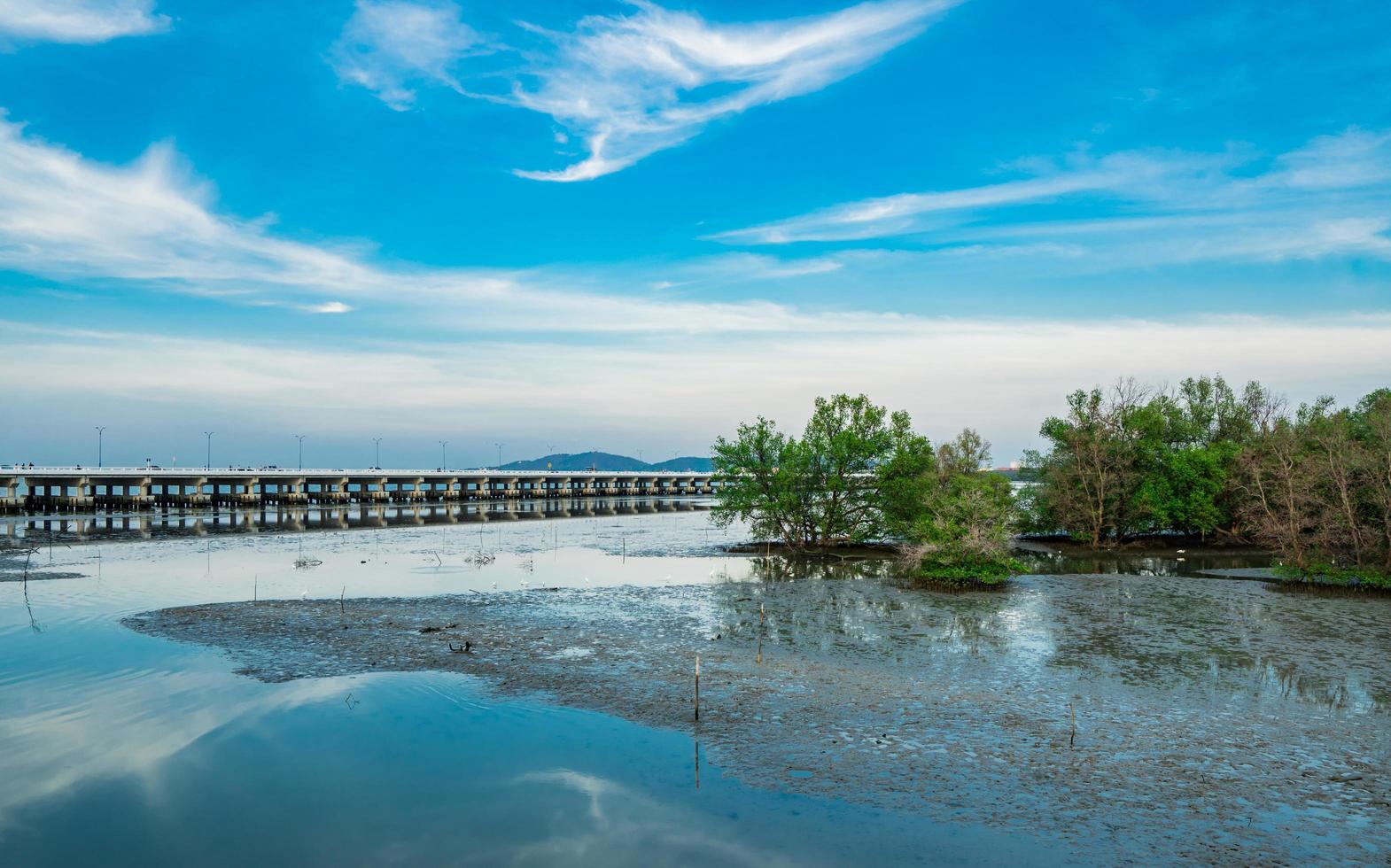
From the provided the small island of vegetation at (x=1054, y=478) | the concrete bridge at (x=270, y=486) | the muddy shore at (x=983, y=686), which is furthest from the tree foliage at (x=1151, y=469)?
the concrete bridge at (x=270, y=486)

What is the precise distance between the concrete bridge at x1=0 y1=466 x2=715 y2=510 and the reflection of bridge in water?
37.8 feet

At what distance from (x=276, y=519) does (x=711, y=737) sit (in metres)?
91.9

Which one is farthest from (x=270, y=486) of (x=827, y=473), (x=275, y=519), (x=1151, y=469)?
(x=1151, y=469)

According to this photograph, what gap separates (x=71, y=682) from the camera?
72.8ft

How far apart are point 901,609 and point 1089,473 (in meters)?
36.4

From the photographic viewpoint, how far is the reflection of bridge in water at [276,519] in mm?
74438

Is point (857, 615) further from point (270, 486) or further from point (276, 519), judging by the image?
point (270, 486)

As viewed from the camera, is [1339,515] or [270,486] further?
[270,486]

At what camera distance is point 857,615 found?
3291 centimetres

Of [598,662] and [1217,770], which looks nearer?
[1217,770]

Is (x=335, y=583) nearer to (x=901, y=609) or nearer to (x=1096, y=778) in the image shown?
(x=901, y=609)

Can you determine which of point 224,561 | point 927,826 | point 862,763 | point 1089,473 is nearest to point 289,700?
point 862,763

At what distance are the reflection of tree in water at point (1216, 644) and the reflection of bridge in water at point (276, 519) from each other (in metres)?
69.6

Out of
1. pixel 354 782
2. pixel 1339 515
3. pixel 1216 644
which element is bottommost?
pixel 1216 644
